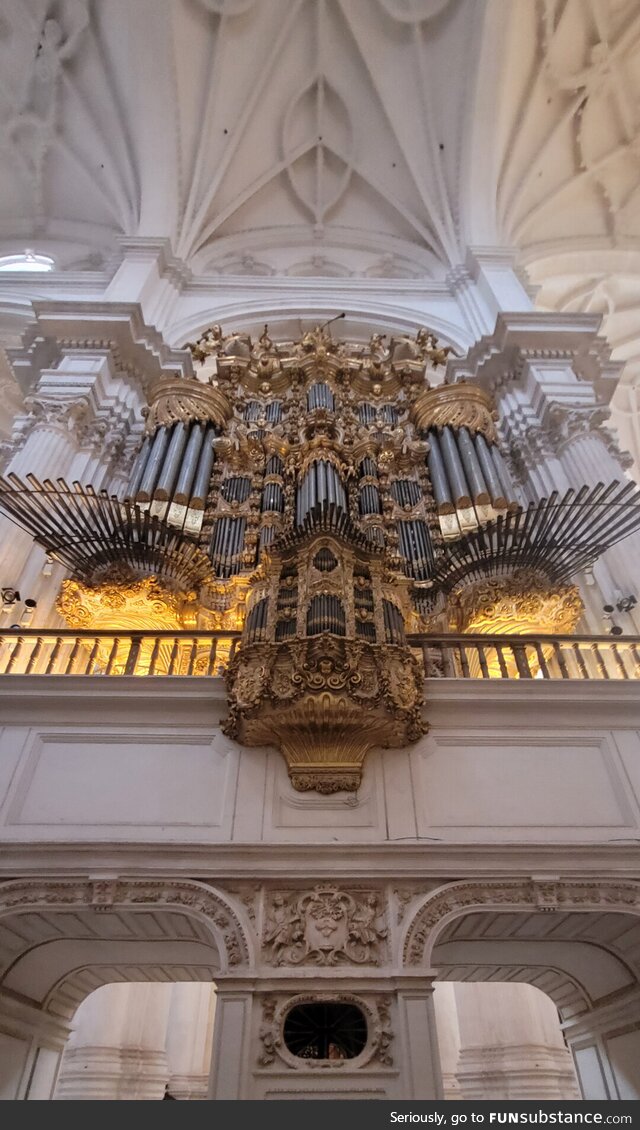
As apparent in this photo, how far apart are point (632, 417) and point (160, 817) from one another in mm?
16719

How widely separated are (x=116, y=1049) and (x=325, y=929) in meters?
4.59

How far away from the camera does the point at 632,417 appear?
17.5m

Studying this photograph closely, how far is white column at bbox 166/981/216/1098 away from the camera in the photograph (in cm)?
773

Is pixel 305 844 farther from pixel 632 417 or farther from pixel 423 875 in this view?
pixel 632 417

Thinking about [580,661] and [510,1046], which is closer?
[580,661]

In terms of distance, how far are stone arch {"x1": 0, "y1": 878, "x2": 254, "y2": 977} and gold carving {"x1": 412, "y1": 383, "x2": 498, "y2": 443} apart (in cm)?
731

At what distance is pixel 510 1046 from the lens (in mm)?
7004

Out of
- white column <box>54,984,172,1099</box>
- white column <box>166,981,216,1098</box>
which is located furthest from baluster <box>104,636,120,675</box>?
white column <box>166,981,216,1098</box>

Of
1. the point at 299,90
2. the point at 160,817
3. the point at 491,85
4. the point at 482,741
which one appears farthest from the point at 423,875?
the point at 299,90

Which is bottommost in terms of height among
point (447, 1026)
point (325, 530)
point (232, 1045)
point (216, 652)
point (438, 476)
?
point (232, 1045)

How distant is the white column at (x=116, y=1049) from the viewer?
22.7 feet

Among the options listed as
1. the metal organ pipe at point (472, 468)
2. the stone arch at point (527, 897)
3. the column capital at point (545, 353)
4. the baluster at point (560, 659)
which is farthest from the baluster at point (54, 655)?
the column capital at point (545, 353)

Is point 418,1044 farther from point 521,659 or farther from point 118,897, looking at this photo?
point 521,659

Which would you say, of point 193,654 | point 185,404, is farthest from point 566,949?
point 185,404
